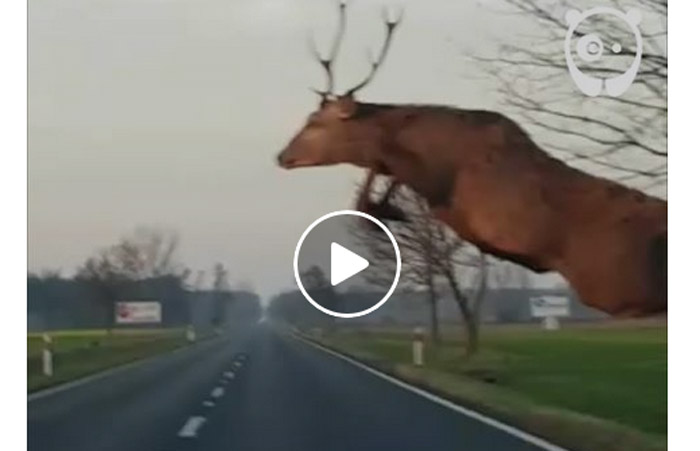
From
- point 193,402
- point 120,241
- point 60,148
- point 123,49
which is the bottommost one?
point 193,402

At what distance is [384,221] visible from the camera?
4.43m

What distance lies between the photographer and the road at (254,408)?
14.2ft

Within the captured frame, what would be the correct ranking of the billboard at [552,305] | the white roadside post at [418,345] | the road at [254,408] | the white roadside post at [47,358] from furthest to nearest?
the billboard at [552,305] → the white roadside post at [418,345] → the road at [254,408] → the white roadside post at [47,358]

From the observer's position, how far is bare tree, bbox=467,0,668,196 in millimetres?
4484

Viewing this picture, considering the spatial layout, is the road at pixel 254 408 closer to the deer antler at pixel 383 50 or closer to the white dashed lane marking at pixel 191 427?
the white dashed lane marking at pixel 191 427

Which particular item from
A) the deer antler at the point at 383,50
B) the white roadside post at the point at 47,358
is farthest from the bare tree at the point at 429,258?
the white roadside post at the point at 47,358

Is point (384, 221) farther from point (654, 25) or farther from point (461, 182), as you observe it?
point (654, 25)

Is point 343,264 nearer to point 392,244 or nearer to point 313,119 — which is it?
point 392,244

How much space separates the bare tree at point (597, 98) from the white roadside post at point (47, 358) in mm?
1508

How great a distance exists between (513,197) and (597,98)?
0.38m

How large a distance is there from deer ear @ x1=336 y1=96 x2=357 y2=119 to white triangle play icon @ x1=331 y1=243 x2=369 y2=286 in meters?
0.38
